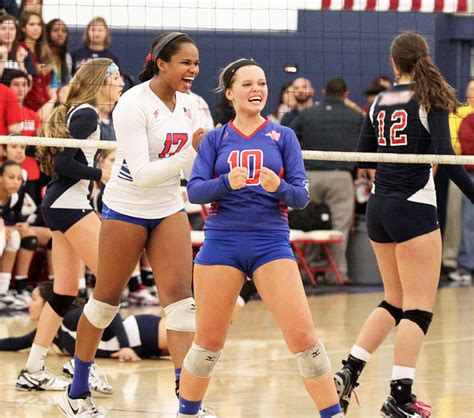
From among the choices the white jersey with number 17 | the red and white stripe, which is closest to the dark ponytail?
the white jersey with number 17

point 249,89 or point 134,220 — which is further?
point 134,220

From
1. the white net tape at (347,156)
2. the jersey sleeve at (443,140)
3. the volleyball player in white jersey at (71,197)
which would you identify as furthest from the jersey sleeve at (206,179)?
the volleyball player in white jersey at (71,197)

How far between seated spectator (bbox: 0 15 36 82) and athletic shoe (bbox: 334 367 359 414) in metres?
6.16

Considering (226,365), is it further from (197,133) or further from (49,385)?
(197,133)

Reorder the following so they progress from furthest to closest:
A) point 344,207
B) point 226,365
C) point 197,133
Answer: point 344,207
point 226,365
point 197,133

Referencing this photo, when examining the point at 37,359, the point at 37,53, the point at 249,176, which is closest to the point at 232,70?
the point at 249,176

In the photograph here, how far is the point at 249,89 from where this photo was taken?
6.20 meters

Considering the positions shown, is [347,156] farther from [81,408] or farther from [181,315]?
[81,408]

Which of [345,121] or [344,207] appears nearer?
[345,121]

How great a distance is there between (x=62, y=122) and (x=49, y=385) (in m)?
1.68

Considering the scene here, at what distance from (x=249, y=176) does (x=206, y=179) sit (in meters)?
0.21

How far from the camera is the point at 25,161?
519 inches

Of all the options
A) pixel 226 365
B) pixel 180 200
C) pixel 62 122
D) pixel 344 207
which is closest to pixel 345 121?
pixel 344 207

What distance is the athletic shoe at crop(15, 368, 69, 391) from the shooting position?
27.5ft
